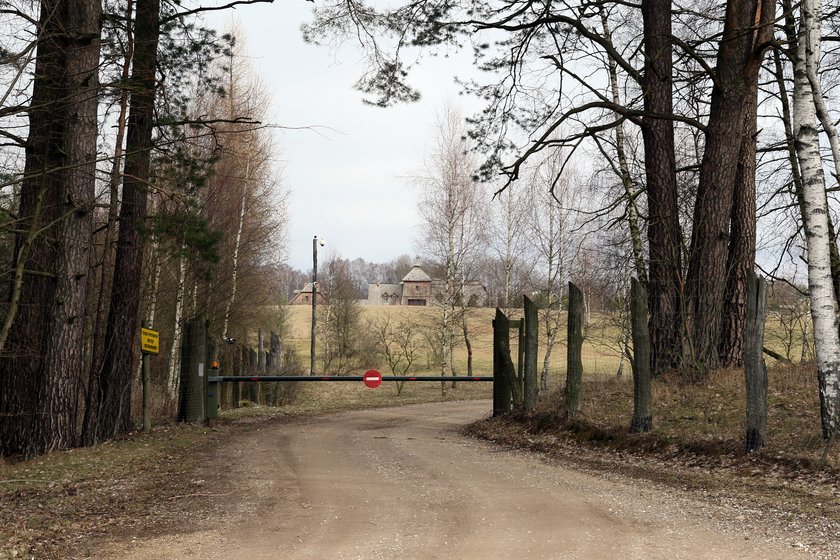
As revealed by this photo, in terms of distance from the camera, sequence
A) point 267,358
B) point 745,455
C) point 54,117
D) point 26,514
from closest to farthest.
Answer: point 26,514
point 745,455
point 54,117
point 267,358

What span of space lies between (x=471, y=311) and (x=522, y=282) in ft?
8.02

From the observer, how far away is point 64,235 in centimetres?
1079

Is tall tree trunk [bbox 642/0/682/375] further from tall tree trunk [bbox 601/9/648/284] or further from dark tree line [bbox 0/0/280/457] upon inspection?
dark tree line [bbox 0/0/280/457]

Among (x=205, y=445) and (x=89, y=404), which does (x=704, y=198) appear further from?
(x=89, y=404)

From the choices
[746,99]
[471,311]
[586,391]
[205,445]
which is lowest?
[205,445]

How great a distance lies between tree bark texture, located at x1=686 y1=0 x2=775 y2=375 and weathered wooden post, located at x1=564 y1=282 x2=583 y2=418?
1.65 metres

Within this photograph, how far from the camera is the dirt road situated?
518 centimetres

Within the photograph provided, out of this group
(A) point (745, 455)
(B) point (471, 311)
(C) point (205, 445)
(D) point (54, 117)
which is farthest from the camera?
(B) point (471, 311)

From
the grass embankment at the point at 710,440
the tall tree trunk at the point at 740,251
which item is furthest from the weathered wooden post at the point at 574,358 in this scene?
the tall tree trunk at the point at 740,251

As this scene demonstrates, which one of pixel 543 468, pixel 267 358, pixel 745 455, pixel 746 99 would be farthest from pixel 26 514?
pixel 267 358

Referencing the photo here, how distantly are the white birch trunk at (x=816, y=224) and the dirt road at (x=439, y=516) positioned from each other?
224 cm

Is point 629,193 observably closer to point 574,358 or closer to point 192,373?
point 574,358

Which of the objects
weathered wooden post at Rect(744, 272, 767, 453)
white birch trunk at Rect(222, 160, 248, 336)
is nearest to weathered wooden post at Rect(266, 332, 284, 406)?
white birch trunk at Rect(222, 160, 248, 336)

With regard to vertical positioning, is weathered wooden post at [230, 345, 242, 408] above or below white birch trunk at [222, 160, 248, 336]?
below
